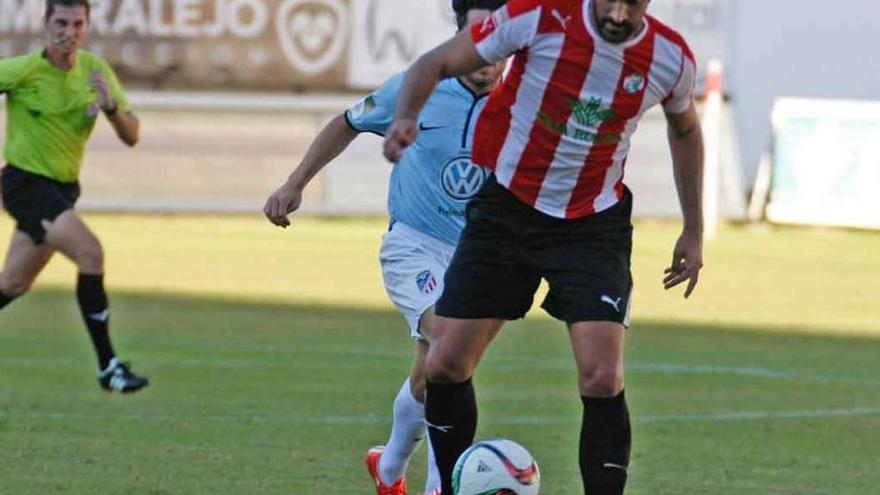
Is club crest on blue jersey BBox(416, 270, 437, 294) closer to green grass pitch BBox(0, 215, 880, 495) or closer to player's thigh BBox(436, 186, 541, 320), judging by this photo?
green grass pitch BBox(0, 215, 880, 495)

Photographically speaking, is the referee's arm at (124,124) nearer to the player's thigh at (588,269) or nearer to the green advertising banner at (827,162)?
the player's thigh at (588,269)

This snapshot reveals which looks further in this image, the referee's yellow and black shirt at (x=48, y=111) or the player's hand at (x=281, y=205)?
the referee's yellow and black shirt at (x=48, y=111)

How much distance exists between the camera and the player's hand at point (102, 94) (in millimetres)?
11344

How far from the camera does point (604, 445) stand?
692 centimetres

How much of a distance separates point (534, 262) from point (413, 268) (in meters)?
1.21

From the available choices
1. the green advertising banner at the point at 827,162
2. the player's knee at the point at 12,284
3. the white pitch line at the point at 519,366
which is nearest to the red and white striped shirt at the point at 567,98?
the player's knee at the point at 12,284

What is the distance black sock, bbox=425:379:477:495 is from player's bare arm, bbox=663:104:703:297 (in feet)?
2.65

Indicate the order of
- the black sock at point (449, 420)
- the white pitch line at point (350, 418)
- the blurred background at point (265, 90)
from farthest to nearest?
1. the blurred background at point (265, 90)
2. the white pitch line at point (350, 418)
3. the black sock at point (449, 420)

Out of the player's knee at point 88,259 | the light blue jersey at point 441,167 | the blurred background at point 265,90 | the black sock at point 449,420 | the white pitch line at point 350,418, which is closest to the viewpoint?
the black sock at point 449,420

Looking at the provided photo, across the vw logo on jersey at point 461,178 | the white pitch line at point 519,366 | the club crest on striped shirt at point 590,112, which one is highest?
the club crest on striped shirt at point 590,112

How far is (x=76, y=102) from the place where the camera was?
12086 millimetres

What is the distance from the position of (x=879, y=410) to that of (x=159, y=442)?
3779mm


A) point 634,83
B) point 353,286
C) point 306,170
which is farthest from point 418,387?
point 353,286

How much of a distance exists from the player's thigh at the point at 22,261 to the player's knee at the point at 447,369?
5.08 meters
